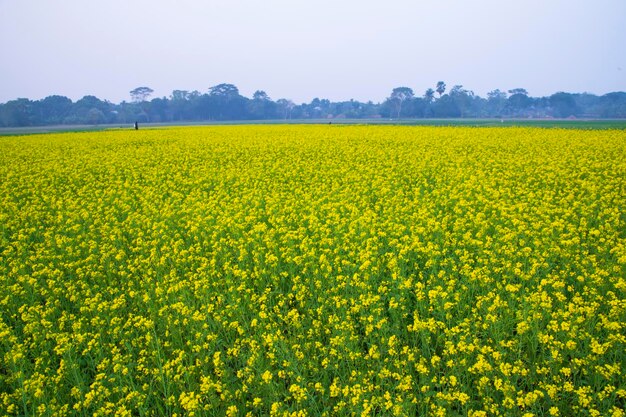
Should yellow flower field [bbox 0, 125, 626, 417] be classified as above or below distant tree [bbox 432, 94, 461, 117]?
below

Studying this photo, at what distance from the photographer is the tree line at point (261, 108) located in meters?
110

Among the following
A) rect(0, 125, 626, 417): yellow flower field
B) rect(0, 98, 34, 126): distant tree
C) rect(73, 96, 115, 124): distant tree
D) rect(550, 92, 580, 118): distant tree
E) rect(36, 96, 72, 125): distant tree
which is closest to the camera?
rect(0, 125, 626, 417): yellow flower field

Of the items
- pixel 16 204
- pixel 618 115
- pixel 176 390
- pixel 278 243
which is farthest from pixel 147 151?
pixel 618 115

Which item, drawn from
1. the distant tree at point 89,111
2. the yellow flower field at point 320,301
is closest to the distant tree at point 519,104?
the distant tree at point 89,111

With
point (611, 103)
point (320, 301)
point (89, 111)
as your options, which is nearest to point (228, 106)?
point (89, 111)

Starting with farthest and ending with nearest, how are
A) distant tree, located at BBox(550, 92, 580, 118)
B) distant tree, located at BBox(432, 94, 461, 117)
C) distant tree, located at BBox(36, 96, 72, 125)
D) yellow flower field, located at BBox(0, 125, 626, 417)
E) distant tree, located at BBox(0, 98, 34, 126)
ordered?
distant tree, located at BBox(550, 92, 580, 118) → distant tree, located at BBox(432, 94, 461, 117) → distant tree, located at BBox(36, 96, 72, 125) → distant tree, located at BBox(0, 98, 34, 126) → yellow flower field, located at BBox(0, 125, 626, 417)

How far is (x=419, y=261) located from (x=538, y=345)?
7.90 feet

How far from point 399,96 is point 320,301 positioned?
498 ft

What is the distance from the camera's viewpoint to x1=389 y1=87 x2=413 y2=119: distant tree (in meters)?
134

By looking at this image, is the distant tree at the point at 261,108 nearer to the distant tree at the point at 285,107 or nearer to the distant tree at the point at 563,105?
the distant tree at the point at 285,107

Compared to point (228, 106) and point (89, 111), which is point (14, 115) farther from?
point (228, 106)

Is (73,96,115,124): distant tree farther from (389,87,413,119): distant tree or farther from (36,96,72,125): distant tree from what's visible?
(389,87,413,119): distant tree

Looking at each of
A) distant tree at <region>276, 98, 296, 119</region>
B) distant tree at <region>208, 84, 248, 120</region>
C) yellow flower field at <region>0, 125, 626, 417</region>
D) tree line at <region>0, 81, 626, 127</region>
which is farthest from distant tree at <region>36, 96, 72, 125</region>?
yellow flower field at <region>0, 125, 626, 417</region>

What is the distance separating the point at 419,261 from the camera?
23.2ft
